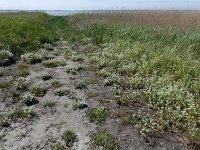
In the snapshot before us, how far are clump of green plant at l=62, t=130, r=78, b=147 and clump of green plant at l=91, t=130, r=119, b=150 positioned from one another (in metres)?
0.44

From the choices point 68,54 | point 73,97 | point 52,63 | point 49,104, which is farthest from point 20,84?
point 68,54

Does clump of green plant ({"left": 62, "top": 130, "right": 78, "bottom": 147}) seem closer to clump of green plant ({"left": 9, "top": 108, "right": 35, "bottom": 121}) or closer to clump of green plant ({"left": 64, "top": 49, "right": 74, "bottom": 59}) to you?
clump of green plant ({"left": 9, "top": 108, "right": 35, "bottom": 121})

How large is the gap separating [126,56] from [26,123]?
7.01m

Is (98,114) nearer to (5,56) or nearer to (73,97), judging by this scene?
(73,97)

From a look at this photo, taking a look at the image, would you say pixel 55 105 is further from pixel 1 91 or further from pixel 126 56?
pixel 126 56

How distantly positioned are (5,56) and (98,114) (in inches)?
277

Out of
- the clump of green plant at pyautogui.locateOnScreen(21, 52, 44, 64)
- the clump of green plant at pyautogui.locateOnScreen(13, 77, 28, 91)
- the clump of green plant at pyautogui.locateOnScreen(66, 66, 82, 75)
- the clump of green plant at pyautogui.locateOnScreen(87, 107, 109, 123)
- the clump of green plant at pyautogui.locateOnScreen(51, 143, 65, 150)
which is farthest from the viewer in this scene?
the clump of green plant at pyautogui.locateOnScreen(21, 52, 44, 64)

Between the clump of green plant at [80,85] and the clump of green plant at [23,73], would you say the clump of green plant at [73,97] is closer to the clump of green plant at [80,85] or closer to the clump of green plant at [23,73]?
the clump of green plant at [80,85]

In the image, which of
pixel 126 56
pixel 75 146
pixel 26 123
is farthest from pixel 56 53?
pixel 75 146

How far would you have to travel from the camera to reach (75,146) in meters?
8.39

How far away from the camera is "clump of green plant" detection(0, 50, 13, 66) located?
1504 centimetres

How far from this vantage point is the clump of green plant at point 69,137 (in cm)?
850

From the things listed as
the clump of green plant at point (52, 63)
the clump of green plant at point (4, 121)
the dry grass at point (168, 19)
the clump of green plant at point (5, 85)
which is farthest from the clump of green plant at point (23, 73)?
the dry grass at point (168, 19)

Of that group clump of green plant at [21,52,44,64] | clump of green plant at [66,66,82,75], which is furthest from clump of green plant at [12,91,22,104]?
clump of green plant at [21,52,44,64]
